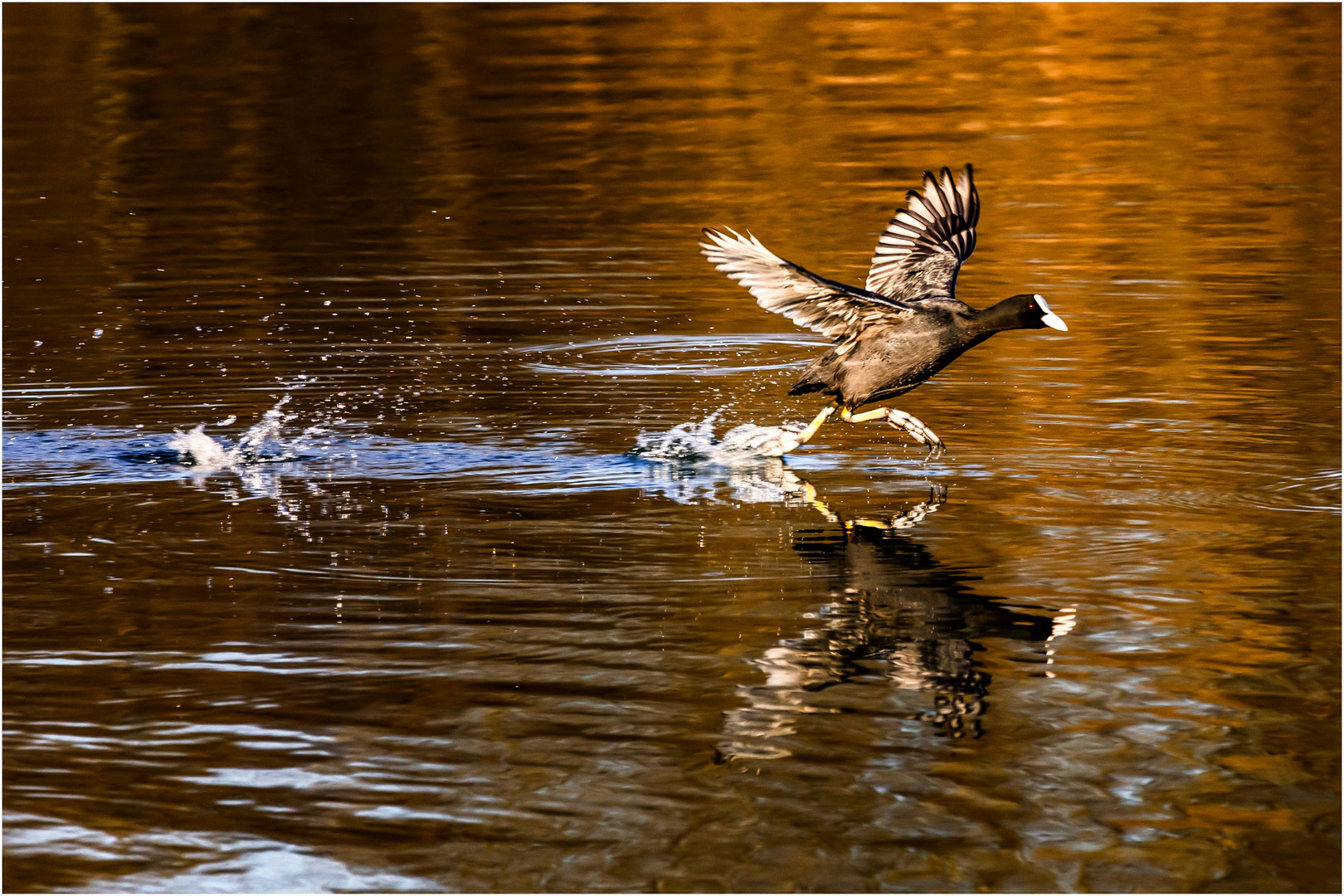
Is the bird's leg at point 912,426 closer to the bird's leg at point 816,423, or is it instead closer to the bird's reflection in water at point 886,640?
the bird's leg at point 816,423

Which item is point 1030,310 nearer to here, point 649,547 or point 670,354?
point 649,547

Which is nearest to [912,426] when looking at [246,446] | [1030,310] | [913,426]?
[913,426]

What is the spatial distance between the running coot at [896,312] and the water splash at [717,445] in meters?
0.03

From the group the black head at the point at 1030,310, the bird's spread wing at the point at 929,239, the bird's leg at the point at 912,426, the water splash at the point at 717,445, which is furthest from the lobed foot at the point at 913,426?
the bird's spread wing at the point at 929,239

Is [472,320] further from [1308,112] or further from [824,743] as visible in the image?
[1308,112]

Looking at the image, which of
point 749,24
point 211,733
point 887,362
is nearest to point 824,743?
point 211,733

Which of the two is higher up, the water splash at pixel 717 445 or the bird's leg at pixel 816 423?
the bird's leg at pixel 816 423

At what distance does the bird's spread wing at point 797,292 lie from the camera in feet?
26.1

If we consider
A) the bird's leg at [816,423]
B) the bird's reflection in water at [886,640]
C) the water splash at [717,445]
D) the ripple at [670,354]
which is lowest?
the bird's reflection in water at [886,640]

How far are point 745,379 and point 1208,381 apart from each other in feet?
9.54

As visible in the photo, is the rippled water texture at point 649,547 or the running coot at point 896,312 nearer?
the rippled water texture at point 649,547

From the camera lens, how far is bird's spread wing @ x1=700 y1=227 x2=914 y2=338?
7.97 metres

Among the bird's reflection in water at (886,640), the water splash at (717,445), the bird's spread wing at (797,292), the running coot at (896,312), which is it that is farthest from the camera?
the water splash at (717,445)

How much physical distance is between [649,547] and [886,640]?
157 cm
